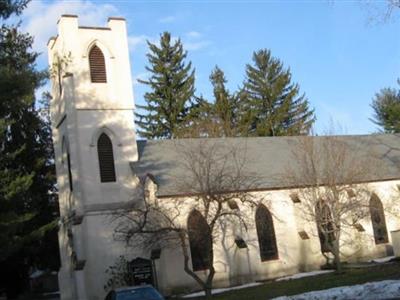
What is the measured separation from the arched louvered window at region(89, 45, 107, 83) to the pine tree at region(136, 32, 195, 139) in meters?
22.4

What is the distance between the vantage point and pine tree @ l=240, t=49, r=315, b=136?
195 feet

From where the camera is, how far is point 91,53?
107 ft

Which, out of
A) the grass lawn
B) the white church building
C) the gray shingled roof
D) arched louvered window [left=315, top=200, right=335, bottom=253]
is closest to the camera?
the grass lawn

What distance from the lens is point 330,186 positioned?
1182 inches

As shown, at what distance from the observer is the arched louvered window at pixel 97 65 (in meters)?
32.5

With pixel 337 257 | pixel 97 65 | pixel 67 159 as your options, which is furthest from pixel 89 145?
pixel 337 257

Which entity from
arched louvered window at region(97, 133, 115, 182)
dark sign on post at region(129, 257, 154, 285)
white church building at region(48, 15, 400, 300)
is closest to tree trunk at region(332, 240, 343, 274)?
white church building at region(48, 15, 400, 300)

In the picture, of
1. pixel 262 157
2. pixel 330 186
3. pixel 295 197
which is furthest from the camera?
pixel 262 157

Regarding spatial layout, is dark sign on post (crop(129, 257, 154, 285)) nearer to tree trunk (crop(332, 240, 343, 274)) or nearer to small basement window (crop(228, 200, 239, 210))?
small basement window (crop(228, 200, 239, 210))

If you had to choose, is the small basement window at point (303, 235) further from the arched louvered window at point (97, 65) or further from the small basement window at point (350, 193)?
the arched louvered window at point (97, 65)

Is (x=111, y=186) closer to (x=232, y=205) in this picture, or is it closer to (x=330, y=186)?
(x=232, y=205)

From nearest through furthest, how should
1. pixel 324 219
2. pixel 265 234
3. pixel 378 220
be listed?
pixel 324 219 → pixel 265 234 → pixel 378 220

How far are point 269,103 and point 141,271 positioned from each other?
3782 cm

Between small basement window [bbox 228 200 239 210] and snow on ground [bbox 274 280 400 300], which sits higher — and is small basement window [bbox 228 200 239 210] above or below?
above
